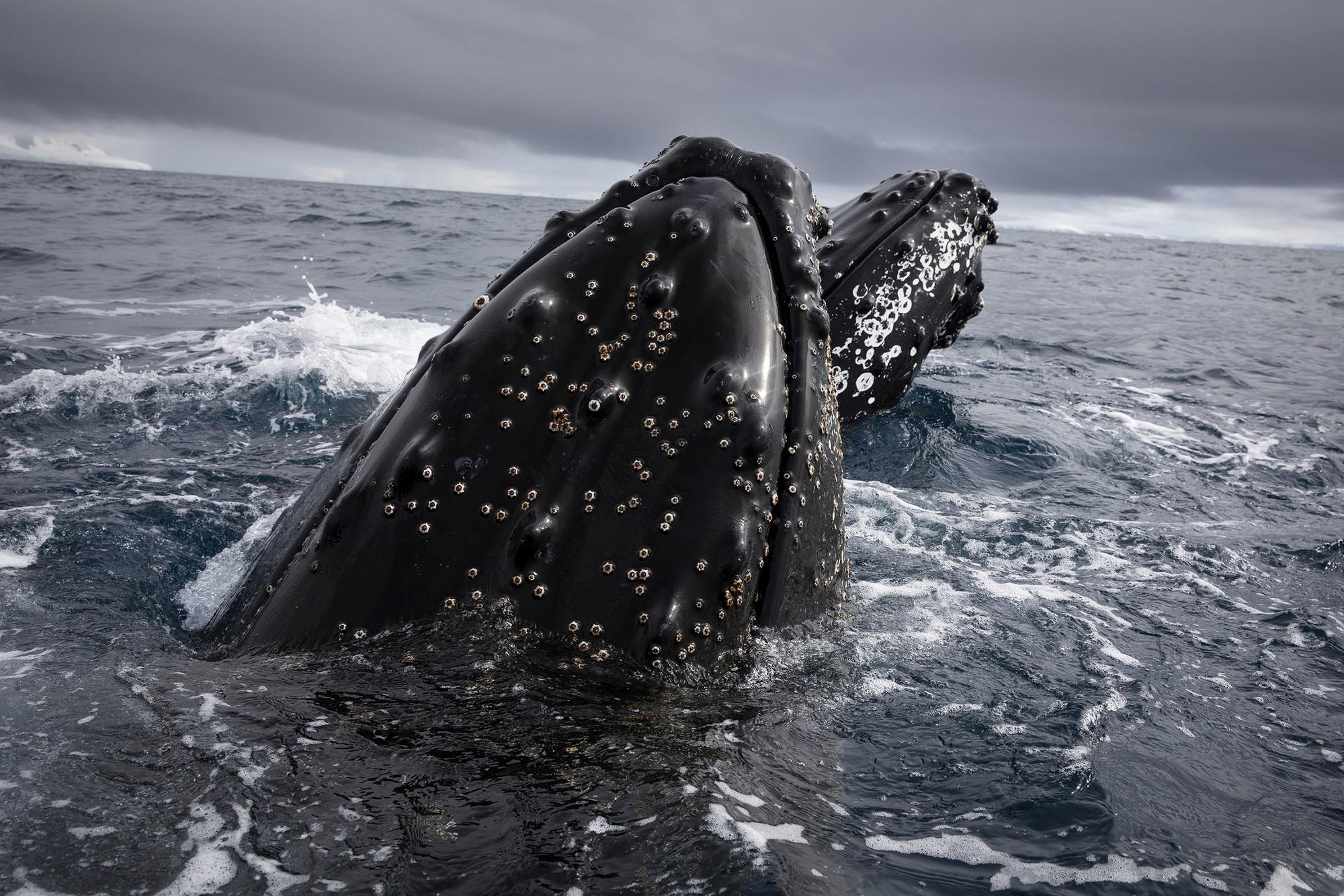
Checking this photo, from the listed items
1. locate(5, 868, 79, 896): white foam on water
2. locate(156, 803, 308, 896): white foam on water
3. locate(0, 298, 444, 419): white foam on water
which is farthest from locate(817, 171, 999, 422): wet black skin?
locate(5, 868, 79, 896): white foam on water

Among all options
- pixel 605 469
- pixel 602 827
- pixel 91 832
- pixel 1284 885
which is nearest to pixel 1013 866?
pixel 1284 885

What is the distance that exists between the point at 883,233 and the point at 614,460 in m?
3.96

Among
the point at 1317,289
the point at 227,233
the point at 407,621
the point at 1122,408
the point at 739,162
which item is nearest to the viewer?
the point at 407,621

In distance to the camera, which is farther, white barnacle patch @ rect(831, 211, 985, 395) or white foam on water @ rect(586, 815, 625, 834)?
white barnacle patch @ rect(831, 211, 985, 395)

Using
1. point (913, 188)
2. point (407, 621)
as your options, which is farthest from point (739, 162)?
point (913, 188)

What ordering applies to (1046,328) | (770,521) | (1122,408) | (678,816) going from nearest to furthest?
(678,816) → (770,521) → (1122,408) → (1046,328)

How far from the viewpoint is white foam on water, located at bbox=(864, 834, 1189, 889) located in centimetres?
286

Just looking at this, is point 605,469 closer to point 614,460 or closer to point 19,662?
point 614,460

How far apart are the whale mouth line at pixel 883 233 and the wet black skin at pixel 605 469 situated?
116 inches

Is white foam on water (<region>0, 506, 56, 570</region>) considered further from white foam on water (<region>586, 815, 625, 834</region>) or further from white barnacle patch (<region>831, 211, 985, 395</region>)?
white barnacle patch (<region>831, 211, 985, 395</region>)

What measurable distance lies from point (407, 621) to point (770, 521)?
3.95ft

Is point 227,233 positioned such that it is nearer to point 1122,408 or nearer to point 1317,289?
point 1122,408

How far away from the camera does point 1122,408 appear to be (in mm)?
11820

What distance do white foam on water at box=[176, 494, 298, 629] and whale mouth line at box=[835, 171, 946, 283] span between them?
12.3ft
